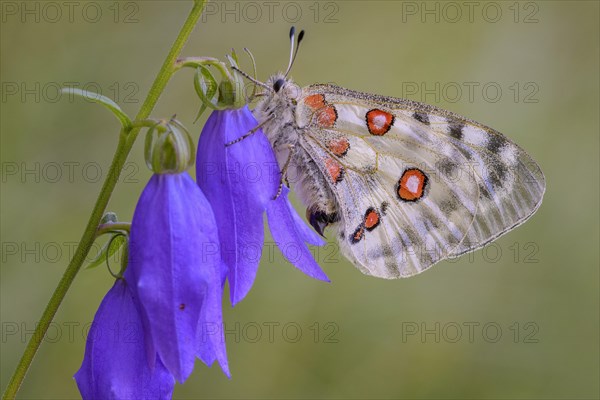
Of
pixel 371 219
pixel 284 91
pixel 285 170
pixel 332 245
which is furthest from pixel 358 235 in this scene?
pixel 332 245

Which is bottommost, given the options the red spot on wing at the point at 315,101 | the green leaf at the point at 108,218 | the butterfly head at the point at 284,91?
the green leaf at the point at 108,218

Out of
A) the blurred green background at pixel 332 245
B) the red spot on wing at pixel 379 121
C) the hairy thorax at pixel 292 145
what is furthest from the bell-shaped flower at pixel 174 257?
the blurred green background at pixel 332 245

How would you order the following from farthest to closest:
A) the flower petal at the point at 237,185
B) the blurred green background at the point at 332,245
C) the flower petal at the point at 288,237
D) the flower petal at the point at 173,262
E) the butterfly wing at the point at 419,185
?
the blurred green background at the point at 332,245
the butterfly wing at the point at 419,185
the flower petal at the point at 288,237
the flower petal at the point at 237,185
the flower petal at the point at 173,262

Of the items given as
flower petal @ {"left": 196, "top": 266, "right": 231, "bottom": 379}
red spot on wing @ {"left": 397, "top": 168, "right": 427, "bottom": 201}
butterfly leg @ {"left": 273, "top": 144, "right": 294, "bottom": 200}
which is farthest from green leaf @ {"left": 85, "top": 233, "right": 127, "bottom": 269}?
red spot on wing @ {"left": 397, "top": 168, "right": 427, "bottom": 201}

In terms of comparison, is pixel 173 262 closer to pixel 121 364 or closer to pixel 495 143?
pixel 121 364

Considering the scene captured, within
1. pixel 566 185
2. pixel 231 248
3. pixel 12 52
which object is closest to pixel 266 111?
pixel 231 248

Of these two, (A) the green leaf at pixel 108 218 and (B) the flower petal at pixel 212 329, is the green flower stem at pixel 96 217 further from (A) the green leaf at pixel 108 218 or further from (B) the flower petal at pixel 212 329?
(B) the flower petal at pixel 212 329
